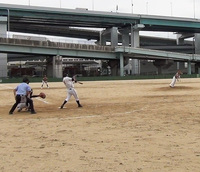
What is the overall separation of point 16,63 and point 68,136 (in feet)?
383

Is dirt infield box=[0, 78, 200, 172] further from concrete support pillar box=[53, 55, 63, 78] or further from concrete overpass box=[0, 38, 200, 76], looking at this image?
concrete support pillar box=[53, 55, 63, 78]

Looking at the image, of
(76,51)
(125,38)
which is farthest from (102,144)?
(125,38)

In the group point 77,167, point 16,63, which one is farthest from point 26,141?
point 16,63

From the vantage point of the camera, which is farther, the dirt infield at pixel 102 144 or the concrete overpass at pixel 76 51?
the concrete overpass at pixel 76 51

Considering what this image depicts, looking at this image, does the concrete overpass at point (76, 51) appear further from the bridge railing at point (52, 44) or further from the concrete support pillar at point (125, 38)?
the concrete support pillar at point (125, 38)

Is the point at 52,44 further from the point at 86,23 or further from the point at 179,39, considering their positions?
the point at 179,39

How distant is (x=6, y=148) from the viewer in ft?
22.4

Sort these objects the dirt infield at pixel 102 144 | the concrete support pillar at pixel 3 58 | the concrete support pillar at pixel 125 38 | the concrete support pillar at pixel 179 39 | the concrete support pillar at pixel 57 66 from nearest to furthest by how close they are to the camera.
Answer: the dirt infield at pixel 102 144 → the concrete support pillar at pixel 3 58 → the concrete support pillar at pixel 57 66 → the concrete support pillar at pixel 125 38 → the concrete support pillar at pixel 179 39

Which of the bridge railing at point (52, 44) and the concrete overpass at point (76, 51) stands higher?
the bridge railing at point (52, 44)

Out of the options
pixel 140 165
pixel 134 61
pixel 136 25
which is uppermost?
pixel 136 25

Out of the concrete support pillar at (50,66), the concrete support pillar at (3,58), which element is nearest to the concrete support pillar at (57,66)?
the concrete support pillar at (50,66)

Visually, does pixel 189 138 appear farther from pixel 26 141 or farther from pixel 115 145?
pixel 26 141

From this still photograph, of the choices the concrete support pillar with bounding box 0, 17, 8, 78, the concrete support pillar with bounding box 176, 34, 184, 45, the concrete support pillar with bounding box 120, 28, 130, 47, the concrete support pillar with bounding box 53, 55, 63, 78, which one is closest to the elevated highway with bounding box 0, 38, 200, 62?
the concrete support pillar with bounding box 53, 55, 63, 78

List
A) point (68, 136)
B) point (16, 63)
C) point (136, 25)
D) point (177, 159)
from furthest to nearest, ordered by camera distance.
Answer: point (16, 63) → point (136, 25) → point (68, 136) → point (177, 159)
